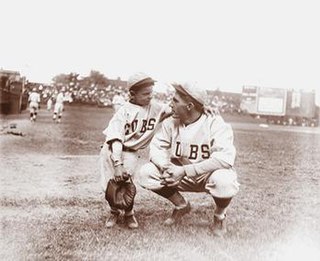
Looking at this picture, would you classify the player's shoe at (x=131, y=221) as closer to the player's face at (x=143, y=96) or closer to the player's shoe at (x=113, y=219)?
the player's shoe at (x=113, y=219)

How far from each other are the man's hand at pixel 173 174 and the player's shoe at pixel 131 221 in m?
0.15

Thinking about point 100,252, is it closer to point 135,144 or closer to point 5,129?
point 135,144

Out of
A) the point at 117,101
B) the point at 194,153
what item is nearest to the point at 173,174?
the point at 194,153

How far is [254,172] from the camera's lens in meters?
2.14

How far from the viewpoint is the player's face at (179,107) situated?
1391mm

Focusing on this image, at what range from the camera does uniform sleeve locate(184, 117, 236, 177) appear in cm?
138

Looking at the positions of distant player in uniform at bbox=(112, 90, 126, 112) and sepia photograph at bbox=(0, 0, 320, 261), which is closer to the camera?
sepia photograph at bbox=(0, 0, 320, 261)

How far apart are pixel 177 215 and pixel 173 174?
17 cm

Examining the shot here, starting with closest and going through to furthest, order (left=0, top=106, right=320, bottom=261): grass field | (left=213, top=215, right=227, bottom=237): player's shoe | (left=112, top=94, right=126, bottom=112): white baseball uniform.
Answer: (left=0, top=106, right=320, bottom=261): grass field → (left=213, top=215, right=227, bottom=237): player's shoe → (left=112, top=94, right=126, bottom=112): white baseball uniform

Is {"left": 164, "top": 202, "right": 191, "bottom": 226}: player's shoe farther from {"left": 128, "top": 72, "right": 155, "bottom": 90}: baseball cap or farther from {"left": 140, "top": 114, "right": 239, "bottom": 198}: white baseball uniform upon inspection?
{"left": 128, "top": 72, "right": 155, "bottom": 90}: baseball cap

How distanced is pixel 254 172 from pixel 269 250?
0.79m

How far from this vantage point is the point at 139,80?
1.43 meters

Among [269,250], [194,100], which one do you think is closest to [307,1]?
[194,100]

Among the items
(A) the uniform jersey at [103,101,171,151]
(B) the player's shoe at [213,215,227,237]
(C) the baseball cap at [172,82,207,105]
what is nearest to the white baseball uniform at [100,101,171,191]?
(A) the uniform jersey at [103,101,171,151]
